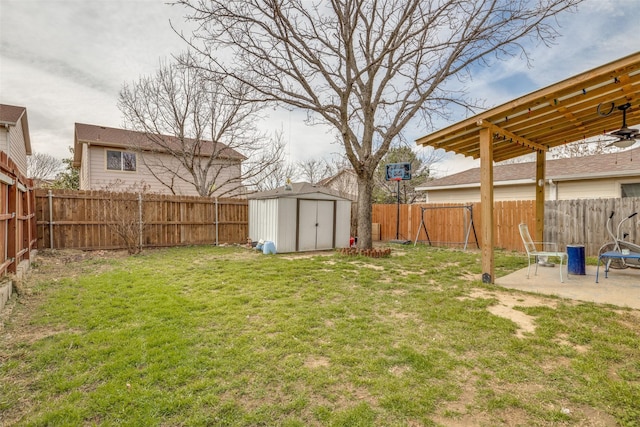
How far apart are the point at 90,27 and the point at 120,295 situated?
6.68 metres

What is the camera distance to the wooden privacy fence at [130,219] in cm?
825

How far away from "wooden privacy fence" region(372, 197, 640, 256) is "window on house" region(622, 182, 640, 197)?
3.32m

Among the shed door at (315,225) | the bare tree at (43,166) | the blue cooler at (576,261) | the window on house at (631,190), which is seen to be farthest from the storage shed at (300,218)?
the bare tree at (43,166)

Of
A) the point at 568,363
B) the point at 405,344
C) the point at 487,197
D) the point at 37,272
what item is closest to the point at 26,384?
the point at 405,344

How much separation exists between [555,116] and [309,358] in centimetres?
597

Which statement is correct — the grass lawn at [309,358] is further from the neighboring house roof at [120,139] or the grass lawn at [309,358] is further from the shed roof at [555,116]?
the neighboring house roof at [120,139]

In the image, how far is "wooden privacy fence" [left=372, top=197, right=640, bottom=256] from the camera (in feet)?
26.6

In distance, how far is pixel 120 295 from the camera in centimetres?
429

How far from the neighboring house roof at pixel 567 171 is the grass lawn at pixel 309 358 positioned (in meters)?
9.07

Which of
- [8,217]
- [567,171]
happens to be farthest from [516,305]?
[567,171]

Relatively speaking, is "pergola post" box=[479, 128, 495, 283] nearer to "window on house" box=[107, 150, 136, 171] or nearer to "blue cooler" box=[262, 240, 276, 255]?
"blue cooler" box=[262, 240, 276, 255]

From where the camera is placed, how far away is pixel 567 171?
11445 millimetres

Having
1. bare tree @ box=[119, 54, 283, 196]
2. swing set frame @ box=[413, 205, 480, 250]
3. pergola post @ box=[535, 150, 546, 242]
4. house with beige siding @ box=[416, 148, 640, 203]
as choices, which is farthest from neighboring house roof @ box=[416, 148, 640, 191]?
bare tree @ box=[119, 54, 283, 196]

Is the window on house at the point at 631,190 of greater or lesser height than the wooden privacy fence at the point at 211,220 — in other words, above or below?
above
